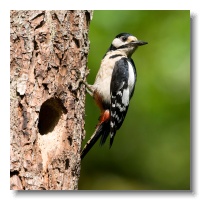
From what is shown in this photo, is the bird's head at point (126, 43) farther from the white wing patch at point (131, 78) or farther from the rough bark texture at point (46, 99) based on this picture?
the rough bark texture at point (46, 99)

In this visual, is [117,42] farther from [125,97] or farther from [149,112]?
[149,112]

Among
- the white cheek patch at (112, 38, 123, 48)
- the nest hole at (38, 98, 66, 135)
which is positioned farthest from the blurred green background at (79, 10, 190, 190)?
the nest hole at (38, 98, 66, 135)

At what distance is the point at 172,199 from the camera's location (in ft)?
10.7

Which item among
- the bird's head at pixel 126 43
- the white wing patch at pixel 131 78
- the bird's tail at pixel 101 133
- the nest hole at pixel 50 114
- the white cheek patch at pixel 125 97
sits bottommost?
the bird's tail at pixel 101 133

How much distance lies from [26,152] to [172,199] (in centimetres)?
96

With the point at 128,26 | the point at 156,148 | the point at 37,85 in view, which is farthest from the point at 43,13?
the point at 156,148

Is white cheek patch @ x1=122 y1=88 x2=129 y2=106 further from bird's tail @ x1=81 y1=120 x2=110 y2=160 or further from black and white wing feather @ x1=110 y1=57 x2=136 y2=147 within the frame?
bird's tail @ x1=81 y1=120 x2=110 y2=160

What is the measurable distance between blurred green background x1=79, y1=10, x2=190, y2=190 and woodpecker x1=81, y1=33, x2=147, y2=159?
0.05m

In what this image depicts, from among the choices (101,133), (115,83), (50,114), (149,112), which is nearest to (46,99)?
(50,114)

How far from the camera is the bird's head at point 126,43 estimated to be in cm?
360
